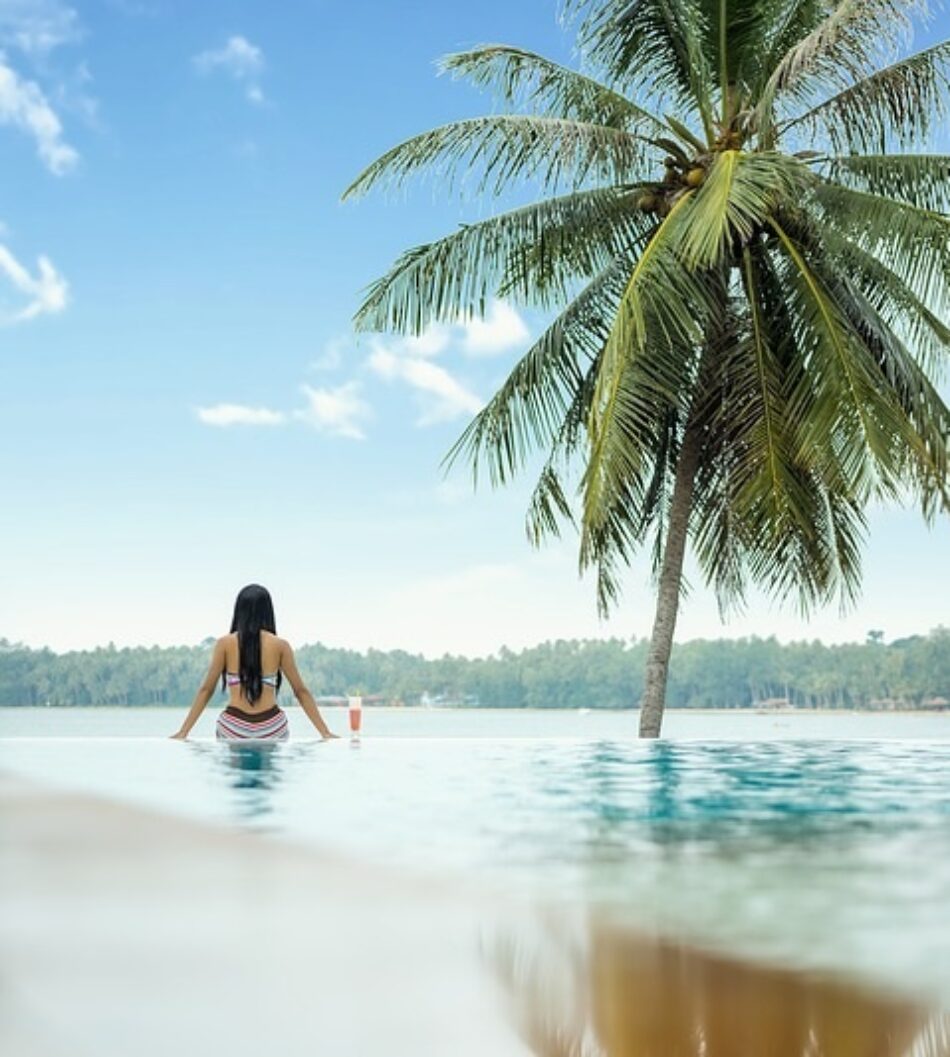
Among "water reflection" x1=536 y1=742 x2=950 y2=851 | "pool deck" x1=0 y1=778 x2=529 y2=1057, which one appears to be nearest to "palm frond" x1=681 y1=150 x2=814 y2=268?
"water reflection" x1=536 y1=742 x2=950 y2=851

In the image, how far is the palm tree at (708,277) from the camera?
36.1ft

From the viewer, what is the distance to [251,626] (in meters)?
7.43

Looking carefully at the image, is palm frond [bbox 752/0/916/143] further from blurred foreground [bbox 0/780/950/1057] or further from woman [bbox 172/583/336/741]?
blurred foreground [bbox 0/780/950/1057]

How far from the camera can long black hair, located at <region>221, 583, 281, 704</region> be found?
740cm

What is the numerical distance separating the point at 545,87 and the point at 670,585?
186 inches

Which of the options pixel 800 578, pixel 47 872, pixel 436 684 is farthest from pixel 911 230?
pixel 436 684

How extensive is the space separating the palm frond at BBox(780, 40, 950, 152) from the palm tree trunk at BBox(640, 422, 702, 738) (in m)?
2.99

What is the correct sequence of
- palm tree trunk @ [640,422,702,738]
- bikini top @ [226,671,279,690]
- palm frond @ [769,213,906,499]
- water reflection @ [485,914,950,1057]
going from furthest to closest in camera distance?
1. palm tree trunk @ [640,422,702,738]
2. palm frond @ [769,213,906,499]
3. bikini top @ [226,671,279,690]
4. water reflection @ [485,914,950,1057]

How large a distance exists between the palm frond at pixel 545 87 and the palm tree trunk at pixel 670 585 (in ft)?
9.47

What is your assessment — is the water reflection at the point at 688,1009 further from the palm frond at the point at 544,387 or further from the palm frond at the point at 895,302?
the palm frond at the point at 544,387

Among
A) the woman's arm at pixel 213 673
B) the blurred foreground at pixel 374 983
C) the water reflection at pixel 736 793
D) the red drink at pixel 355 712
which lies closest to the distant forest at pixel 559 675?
the red drink at pixel 355 712

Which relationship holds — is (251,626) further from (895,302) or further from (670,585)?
(895,302)

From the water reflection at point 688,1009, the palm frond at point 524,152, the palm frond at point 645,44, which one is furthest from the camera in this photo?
the palm frond at point 645,44

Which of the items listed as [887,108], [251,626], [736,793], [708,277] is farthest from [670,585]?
[736,793]
